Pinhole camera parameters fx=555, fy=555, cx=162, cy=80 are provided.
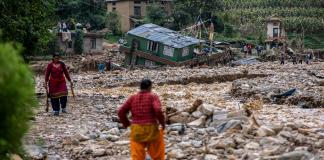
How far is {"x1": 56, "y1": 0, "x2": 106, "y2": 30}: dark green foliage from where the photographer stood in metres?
51.2

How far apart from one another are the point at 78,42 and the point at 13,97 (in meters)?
41.7

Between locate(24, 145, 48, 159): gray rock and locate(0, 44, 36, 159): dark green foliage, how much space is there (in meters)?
3.60

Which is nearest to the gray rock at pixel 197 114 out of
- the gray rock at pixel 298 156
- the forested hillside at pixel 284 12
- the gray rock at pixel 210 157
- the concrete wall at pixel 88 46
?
the gray rock at pixel 210 157

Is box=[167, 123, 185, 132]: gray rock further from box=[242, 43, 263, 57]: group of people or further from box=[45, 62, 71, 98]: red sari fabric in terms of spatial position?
box=[242, 43, 263, 57]: group of people

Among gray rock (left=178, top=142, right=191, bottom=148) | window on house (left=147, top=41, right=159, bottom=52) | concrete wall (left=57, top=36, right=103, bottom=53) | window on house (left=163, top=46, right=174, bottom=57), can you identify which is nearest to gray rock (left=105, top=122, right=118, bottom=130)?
gray rock (left=178, top=142, right=191, bottom=148)

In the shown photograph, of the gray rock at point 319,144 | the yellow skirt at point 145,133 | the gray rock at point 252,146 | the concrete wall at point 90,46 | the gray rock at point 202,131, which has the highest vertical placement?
the yellow skirt at point 145,133

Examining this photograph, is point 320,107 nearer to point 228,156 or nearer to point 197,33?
point 228,156

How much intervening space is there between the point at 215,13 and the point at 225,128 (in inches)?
1909

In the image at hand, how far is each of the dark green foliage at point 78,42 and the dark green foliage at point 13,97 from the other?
133ft

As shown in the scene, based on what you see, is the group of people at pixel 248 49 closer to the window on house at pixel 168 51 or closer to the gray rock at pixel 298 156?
the window on house at pixel 168 51

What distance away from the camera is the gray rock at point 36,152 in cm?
846

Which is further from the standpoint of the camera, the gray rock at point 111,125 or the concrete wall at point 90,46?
the concrete wall at point 90,46

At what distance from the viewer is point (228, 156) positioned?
8.39 m

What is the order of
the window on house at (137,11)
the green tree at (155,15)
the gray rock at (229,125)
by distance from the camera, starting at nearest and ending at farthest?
the gray rock at (229,125) < the green tree at (155,15) < the window on house at (137,11)
